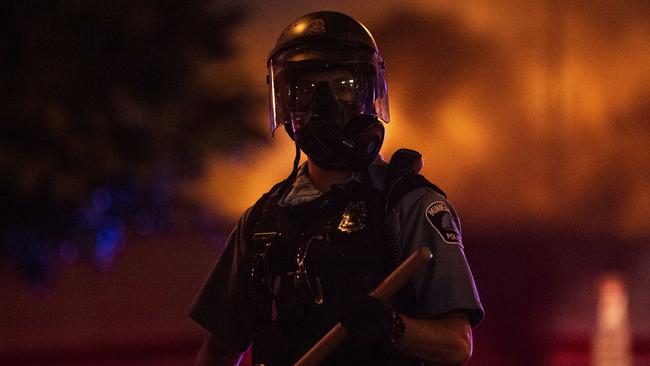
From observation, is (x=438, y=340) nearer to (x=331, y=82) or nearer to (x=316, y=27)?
(x=331, y=82)

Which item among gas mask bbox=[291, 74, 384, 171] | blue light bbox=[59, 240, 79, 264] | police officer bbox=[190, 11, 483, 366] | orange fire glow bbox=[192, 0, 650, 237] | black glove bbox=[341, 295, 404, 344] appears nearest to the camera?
black glove bbox=[341, 295, 404, 344]

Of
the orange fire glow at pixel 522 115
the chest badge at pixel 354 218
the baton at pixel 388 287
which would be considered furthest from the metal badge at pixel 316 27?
the orange fire glow at pixel 522 115

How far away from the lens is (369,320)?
6.19ft

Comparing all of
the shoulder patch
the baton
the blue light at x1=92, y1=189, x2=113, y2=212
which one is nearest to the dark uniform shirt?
the shoulder patch

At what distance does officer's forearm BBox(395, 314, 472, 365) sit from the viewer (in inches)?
77.8

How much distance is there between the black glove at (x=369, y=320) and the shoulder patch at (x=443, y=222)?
12.2 inches

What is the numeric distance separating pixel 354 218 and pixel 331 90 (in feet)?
1.14

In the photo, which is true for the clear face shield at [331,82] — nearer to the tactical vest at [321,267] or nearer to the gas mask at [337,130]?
the gas mask at [337,130]

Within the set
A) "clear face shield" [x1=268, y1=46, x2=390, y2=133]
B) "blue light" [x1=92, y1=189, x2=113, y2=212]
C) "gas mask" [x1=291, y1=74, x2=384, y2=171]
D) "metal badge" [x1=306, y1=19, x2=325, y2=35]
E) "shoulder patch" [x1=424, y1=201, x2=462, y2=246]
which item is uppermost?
"metal badge" [x1=306, y1=19, x2=325, y2=35]

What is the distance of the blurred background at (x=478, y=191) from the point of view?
20.2 ft

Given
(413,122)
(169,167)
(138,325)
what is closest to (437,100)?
(413,122)

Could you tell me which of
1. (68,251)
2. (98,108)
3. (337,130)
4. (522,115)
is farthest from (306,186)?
(522,115)

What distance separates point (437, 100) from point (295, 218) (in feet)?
15.3

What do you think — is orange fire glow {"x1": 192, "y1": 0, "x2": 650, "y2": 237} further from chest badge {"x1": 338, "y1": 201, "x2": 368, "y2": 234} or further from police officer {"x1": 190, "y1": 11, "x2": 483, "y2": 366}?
chest badge {"x1": 338, "y1": 201, "x2": 368, "y2": 234}
